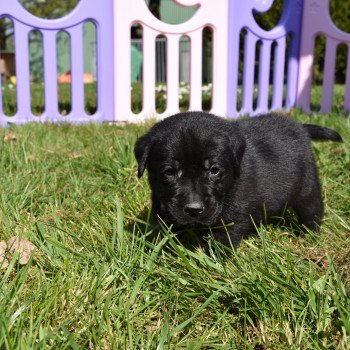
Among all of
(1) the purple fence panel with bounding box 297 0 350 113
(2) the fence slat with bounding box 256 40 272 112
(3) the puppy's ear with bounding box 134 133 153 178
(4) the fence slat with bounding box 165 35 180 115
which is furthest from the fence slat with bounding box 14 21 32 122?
(1) the purple fence panel with bounding box 297 0 350 113

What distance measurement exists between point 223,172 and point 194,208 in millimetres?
263

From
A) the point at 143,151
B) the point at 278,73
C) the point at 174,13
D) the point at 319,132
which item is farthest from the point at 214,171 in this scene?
the point at 174,13

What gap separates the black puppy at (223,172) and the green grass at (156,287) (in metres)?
0.13

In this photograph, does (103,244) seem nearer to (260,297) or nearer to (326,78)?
(260,297)

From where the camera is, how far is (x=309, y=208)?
2867 mm

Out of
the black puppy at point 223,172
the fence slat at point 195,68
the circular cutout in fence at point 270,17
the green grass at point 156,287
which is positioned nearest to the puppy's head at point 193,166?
the black puppy at point 223,172

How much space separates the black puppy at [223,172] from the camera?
227 cm

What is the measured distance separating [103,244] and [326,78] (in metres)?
5.10

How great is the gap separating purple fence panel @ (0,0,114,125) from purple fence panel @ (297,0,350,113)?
2528mm

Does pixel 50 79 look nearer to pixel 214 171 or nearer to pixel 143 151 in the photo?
pixel 143 151

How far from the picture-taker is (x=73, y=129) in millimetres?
4926

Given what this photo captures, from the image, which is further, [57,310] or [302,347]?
[57,310]

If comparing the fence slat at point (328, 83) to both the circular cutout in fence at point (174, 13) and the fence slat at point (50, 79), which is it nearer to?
the fence slat at point (50, 79)

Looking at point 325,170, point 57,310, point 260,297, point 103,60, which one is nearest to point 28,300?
point 57,310
